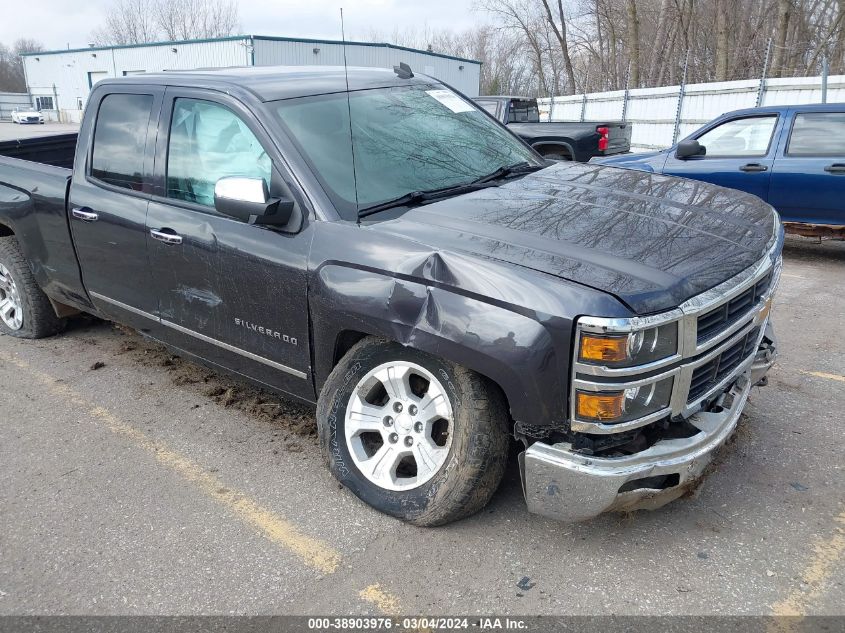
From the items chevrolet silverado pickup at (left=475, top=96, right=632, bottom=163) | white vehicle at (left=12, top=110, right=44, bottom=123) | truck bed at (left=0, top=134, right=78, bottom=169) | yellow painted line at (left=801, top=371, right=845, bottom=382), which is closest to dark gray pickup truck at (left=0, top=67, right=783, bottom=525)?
yellow painted line at (left=801, top=371, right=845, bottom=382)

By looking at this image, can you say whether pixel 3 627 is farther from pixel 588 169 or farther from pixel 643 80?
pixel 643 80

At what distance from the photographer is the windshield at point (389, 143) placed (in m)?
3.27

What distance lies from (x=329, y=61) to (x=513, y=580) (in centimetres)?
3609

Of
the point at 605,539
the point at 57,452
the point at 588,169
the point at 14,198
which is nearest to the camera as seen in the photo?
the point at 605,539

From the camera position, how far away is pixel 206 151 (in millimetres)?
3635

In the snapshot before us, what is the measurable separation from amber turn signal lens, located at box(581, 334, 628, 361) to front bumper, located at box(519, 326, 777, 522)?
0.38 m

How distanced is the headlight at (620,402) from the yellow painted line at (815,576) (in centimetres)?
84

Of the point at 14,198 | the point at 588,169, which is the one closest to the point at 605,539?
the point at 588,169

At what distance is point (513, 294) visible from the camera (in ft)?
8.34

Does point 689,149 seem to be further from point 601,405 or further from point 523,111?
point 601,405

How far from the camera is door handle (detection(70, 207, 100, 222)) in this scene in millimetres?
4145

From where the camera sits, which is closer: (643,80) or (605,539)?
(605,539)

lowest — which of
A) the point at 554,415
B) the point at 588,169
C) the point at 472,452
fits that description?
the point at 472,452

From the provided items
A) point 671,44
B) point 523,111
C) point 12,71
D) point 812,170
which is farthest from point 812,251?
point 12,71
